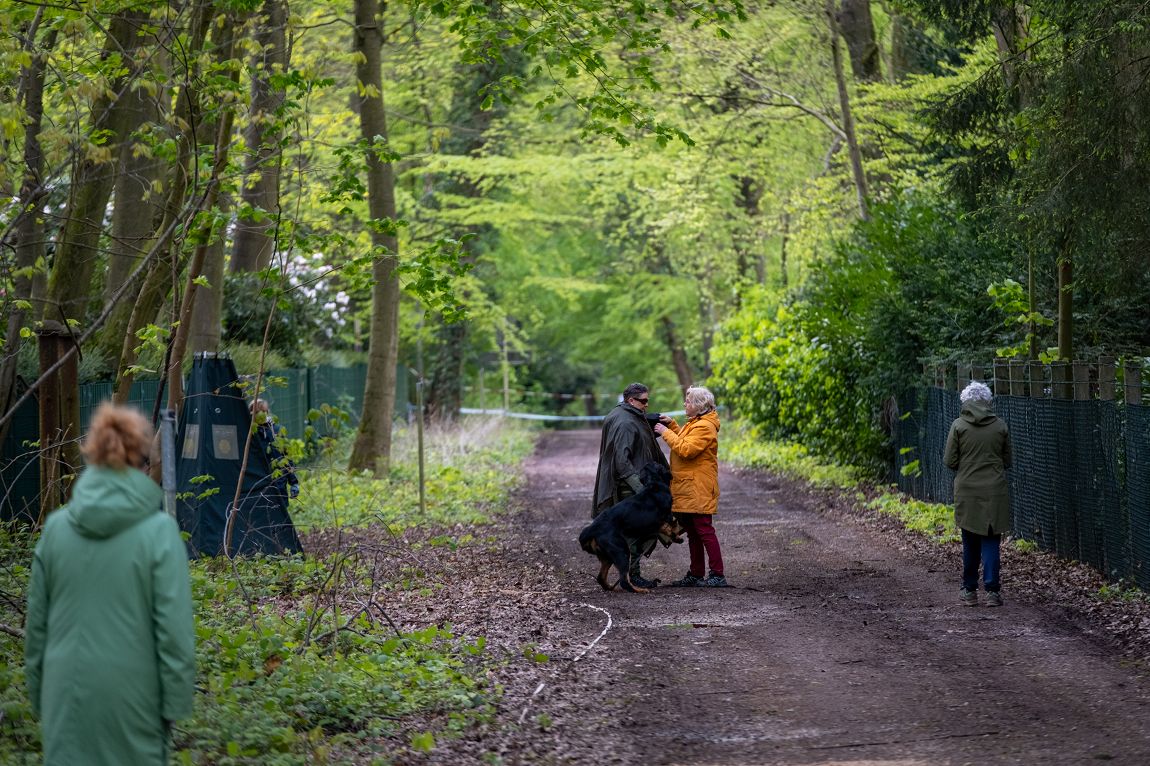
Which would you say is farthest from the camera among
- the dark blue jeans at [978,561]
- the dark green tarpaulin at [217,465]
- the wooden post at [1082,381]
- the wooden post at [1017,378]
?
the wooden post at [1017,378]

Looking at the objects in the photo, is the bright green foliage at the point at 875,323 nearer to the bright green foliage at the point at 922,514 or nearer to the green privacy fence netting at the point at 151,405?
the bright green foliage at the point at 922,514

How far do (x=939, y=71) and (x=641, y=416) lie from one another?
1720 cm

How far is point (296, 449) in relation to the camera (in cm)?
1141

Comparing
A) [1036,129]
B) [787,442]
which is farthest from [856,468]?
[1036,129]

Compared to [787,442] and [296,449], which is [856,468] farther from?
[296,449]

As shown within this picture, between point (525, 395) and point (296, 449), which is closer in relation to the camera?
point (296, 449)

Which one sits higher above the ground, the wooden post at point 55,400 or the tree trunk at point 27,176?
the tree trunk at point 27,176

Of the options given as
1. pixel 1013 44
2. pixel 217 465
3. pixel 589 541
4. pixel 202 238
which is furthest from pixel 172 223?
pixel 1013 44

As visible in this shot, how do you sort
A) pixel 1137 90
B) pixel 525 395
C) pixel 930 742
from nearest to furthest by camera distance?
pixel 930 742, pixel 1137 90, pixel 525 395

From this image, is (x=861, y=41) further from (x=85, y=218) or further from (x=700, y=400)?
(x=85, y=218)

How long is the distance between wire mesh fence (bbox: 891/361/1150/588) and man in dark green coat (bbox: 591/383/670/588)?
3794 millimetres

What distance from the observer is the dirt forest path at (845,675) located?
21.9 ft

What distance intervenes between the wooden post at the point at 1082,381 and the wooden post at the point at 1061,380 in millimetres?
308

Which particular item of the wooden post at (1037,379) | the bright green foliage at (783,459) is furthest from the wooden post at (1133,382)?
the bright green foliage at (783,459)
